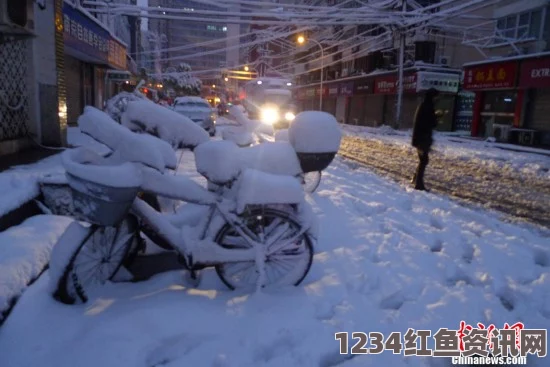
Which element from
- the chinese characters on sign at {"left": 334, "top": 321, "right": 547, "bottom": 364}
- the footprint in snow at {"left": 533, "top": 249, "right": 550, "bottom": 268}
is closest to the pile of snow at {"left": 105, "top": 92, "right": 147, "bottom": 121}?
the chinese characters on sign at {"left": 334, "top": 321, "right": 547, "bottom": 364}

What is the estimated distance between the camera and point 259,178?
11.1ft

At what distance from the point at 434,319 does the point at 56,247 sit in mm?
3139

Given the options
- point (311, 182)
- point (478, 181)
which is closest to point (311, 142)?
point (311, 182)

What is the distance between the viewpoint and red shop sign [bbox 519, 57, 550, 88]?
2132 cm

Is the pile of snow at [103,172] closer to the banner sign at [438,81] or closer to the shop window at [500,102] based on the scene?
the shop window at [500,102]

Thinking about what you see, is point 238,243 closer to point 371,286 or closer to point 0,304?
point 371,286

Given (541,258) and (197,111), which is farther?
(197,111)

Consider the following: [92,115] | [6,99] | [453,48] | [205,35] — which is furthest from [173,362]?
[205,35]

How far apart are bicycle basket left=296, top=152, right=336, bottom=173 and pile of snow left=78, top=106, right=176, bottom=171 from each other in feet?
4.25

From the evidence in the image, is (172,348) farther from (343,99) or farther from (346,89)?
(343,99)

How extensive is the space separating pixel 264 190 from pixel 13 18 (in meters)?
5.86

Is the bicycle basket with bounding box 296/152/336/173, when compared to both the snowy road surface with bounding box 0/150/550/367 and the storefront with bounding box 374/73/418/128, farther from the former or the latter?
the storefront with bounding box 374/73/418/128

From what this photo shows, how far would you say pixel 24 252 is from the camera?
12.2ft

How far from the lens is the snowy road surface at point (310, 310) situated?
2723 mm
